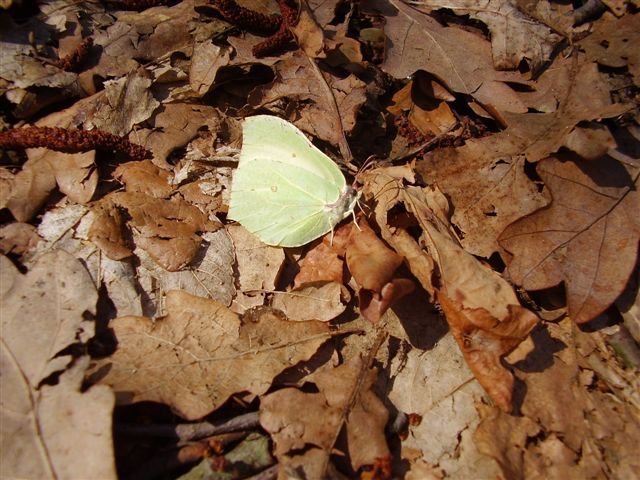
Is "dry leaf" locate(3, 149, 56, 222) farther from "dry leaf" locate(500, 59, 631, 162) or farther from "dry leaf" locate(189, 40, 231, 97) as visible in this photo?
"dry leaf" locate(500, 59, 631, 162)

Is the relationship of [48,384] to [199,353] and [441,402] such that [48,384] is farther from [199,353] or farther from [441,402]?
[441,402]

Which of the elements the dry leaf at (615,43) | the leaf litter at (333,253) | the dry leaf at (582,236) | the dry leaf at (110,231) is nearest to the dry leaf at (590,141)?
the leaf litter at (333,253)

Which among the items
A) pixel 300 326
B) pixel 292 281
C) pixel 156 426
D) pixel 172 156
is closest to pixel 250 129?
pixel 172 156

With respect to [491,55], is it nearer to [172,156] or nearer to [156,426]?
[172,156]

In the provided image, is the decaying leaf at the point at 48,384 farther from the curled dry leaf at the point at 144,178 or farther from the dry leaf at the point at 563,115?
the dry leaf at the point at 563,115

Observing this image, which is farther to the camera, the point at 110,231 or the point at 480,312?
the point at 110,231

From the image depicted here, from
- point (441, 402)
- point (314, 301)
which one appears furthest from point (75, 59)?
point (441, 402)
